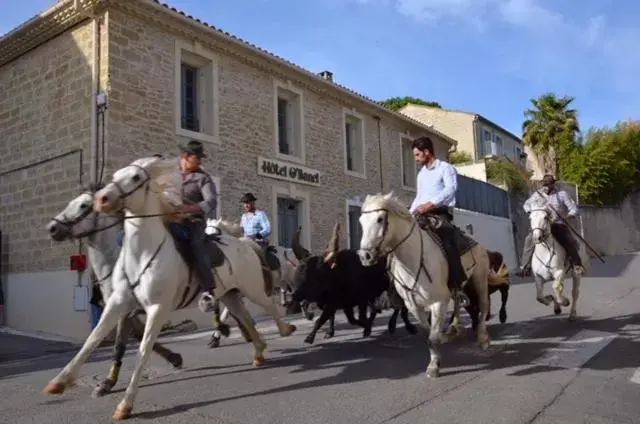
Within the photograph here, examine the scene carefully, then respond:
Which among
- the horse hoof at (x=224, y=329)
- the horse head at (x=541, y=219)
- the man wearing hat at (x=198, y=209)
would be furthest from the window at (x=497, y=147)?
the man wearing hat at (x=198, y=209)

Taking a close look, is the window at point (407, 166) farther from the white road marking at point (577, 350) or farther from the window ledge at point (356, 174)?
the white road marking at point (577, 350)

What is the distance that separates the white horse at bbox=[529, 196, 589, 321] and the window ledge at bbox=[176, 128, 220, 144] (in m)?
7.33

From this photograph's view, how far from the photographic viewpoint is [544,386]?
499 centimetres

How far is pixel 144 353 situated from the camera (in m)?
4.49

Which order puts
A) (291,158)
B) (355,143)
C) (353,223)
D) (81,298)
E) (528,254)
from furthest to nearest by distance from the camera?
(355,143) → (353,223) → (291,158) → (81,298) → (528,254)

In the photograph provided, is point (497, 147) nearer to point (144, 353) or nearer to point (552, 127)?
point (552, 127)

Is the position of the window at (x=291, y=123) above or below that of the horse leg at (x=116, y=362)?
above

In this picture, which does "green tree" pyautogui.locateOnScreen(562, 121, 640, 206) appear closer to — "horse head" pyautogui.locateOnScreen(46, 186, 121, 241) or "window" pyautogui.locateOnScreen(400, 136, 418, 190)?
"window" pyautogui.locateOnScreen(400, 136, 418, 190)

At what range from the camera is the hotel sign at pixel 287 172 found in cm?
1432

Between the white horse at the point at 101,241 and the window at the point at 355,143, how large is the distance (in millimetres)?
12741

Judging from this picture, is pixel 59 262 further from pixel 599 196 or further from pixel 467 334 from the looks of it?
pixel 599 196

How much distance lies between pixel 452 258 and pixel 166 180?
10.1ft

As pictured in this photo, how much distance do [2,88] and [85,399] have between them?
11279mm

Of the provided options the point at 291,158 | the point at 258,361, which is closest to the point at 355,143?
the point at 291,158
